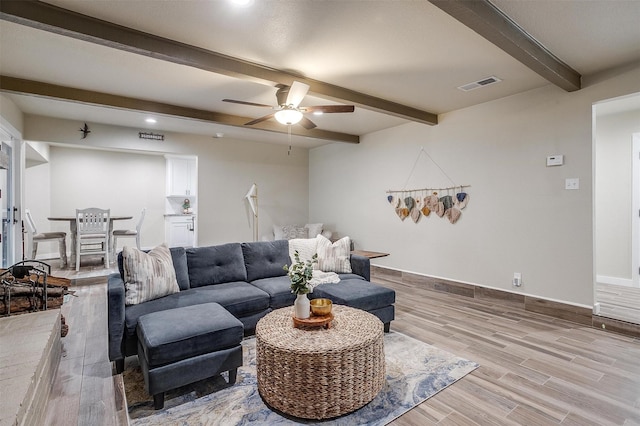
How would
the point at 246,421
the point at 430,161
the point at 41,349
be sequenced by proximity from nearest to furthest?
the point at 246,421 < the point at 41,349 < the point at 430,161

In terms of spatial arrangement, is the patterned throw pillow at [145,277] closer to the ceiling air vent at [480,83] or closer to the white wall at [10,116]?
the white wall at [10,116]

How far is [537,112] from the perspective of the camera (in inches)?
148

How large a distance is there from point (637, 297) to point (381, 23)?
4.62 meters

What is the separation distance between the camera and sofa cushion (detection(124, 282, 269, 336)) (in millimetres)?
2598

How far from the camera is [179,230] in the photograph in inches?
305

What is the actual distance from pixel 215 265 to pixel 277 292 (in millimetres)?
763

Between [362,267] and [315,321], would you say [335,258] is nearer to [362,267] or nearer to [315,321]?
[362,267]

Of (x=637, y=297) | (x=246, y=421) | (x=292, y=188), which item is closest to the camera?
(x=246, y=421)

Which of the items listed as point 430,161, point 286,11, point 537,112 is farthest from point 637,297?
point 286,11

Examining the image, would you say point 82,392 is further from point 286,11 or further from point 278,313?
point 286,11

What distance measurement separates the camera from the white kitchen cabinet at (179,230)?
767 centimetres

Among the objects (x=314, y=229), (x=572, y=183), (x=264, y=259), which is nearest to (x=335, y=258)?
(x=264, y=259)

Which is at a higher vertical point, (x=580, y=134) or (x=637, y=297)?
(x=580, y=134)

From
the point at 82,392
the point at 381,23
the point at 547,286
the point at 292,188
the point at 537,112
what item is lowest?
the point at 82,392
